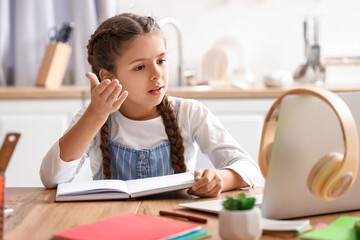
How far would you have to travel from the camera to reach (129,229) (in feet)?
2.97

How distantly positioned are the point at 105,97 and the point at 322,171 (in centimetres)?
55

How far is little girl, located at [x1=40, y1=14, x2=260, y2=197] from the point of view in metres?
1.48

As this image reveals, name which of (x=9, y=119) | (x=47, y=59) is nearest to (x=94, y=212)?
(x=9, y=119)

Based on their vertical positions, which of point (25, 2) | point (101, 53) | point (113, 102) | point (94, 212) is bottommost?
point (94, 212)

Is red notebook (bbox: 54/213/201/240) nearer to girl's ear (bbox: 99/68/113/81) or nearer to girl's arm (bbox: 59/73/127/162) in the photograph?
girl's arm (bbox: 59/73/127/162)

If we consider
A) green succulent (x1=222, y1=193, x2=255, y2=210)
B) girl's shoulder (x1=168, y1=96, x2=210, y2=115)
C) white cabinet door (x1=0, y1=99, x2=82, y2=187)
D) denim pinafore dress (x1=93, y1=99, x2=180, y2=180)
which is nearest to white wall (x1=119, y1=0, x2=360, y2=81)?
white cabinet door (x1=0, y1=99, x2=82, y2=187)

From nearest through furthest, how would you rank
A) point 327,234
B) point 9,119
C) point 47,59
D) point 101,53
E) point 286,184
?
point 327,234 → point 286,184 → point 101,53 → point 9,119 → point 47,59

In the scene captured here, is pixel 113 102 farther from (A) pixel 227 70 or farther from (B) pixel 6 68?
(B) pixel 6 68

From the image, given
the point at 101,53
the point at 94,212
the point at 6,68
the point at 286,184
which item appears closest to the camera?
the point at 286,184

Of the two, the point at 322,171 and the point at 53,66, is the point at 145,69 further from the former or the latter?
the point at 53,66

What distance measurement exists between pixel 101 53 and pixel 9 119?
1.17 m

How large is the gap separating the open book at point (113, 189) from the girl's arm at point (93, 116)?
134 mm

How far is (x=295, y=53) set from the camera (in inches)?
128

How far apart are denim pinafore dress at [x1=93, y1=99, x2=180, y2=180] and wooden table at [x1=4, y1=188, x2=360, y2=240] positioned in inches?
12.0
